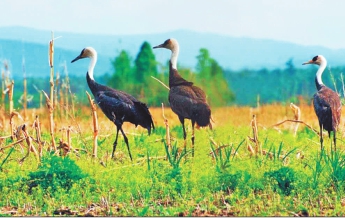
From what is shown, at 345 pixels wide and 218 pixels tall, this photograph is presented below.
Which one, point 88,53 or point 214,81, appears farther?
point 214,81

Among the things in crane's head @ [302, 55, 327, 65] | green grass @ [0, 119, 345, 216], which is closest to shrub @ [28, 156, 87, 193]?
green grass @ [0, 119, 345, 216]

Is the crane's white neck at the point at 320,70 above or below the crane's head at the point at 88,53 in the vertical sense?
below

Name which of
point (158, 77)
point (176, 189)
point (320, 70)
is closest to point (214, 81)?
point (320, 70)

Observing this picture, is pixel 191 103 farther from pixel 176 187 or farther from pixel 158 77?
pixel 158 77

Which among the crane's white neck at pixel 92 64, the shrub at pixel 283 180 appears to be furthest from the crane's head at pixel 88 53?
the shrub at pixel 283 180

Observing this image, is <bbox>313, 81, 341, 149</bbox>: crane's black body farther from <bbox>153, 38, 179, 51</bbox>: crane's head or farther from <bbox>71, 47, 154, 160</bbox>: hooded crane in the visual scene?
<bbox>153, 38, 179, 51</bbox>: crane's head

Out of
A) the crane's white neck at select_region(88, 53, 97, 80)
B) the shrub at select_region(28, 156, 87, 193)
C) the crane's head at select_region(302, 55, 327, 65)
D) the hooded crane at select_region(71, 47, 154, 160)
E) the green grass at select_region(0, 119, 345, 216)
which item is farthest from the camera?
the crane's head at select_region(302, 55, 327, 65)

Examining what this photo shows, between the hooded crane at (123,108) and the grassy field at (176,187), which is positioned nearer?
the grassy field at (176,187)

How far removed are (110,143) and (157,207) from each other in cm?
403

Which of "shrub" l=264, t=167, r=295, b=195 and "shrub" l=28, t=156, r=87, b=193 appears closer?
"shrub" l=264, t=167, r=295, b=195

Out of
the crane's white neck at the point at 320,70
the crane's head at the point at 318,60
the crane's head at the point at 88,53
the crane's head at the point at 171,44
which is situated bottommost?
the crane's white neck at the point at 320,70

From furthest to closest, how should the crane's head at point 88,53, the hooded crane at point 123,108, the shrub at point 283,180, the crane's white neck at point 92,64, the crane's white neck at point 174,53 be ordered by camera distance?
the crane's white neck at point 174,53
the crane's head at point 88,53
the crane's white neck at point 92,64
the hooded crane at point 123,108
the shrub at point 283,180

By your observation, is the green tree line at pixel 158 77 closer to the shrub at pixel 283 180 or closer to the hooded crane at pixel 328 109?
the hooded crane at pixel 328 109

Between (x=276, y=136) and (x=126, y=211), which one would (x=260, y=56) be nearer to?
Answer: (x=276, y=136)
